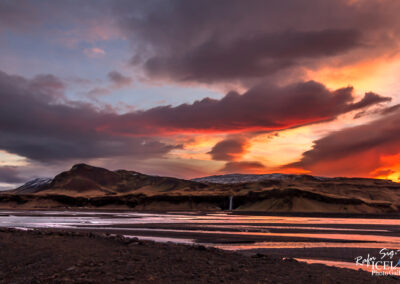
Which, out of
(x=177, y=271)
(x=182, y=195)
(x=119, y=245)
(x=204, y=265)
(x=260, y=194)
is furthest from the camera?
(x=182, y=195)

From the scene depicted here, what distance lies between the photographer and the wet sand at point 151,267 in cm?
1391

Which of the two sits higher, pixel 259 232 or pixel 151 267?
pixel 151 267

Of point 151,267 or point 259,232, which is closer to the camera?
point 151,267

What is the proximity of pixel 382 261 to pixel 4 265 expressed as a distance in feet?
65.6

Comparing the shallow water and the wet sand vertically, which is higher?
the wet sand

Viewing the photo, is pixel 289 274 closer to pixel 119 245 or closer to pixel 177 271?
pixel 177 271

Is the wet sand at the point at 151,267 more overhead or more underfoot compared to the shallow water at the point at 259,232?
more overhead

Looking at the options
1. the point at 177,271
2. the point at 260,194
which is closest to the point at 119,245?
the point at 177,271

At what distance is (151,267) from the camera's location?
1533 centimetres

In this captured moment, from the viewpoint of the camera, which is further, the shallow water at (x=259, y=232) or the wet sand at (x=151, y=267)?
the shallow water at (x=259, y=232)

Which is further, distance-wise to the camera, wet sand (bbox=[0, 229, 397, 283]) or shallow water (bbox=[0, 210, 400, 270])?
shallow water (bbox=[0, 210, 400, 270])

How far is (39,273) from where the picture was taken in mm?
14750

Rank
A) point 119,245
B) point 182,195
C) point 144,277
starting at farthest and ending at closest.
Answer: point 182,195 → point 119,245 → point 144,277

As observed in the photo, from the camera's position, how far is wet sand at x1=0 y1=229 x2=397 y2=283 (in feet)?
45.6
